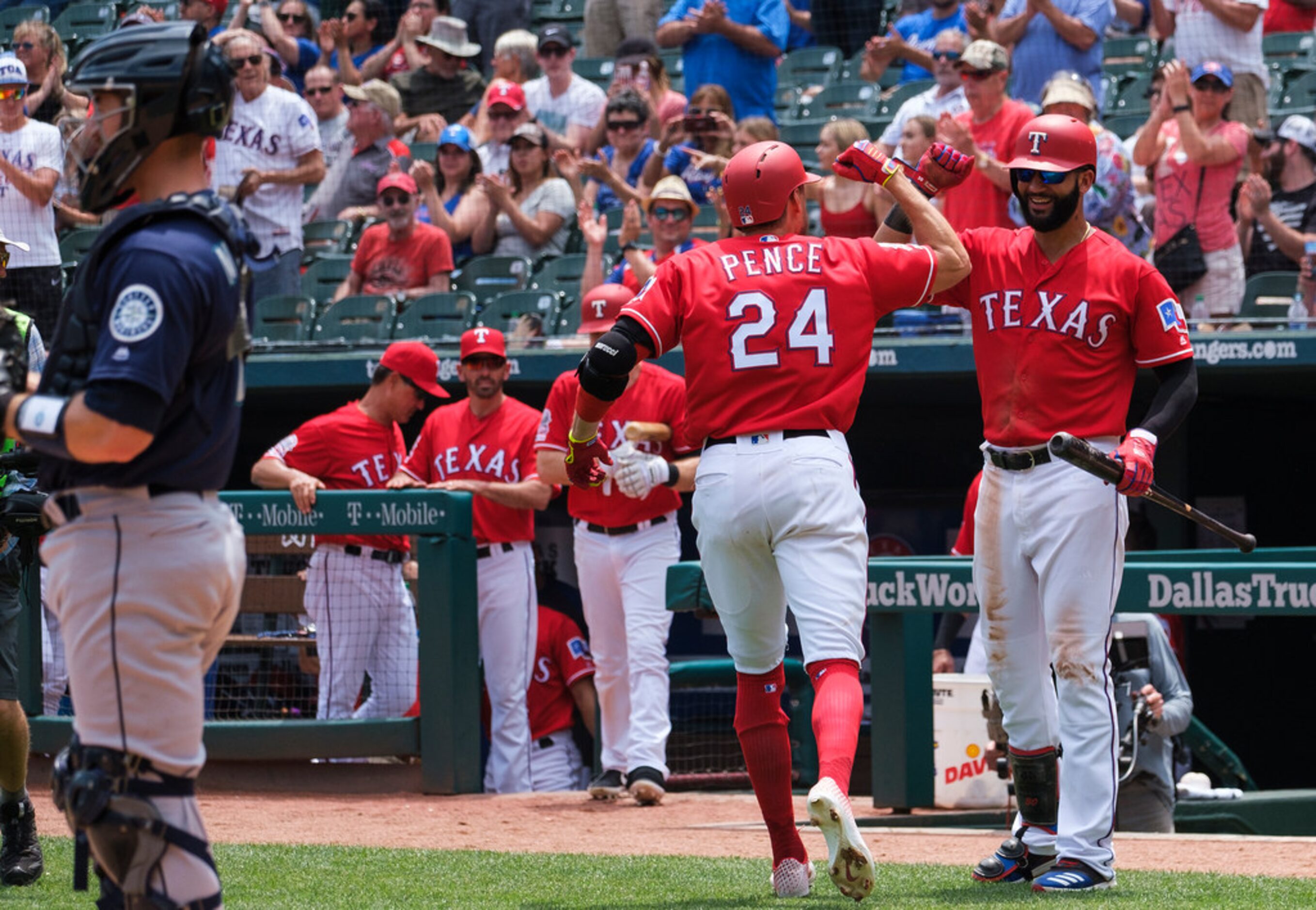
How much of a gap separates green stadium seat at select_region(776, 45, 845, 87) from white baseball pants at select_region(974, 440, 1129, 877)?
773 cm

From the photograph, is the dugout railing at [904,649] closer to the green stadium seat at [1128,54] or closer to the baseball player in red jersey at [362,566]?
the baseball player in red jersey at [362,566]

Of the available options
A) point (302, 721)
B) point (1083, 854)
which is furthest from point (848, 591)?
point (302, 721)

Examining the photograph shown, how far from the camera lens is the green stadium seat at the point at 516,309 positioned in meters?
9.11

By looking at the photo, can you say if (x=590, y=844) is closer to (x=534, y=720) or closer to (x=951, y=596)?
(x=951, y=596)

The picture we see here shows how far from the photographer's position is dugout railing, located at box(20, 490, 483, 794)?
6.93 meters

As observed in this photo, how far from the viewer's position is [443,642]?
6945mm

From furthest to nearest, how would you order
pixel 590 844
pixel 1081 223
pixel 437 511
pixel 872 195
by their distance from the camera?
1. pixel 872 195
2. pixel 437 511
3. pixel 590 844
4. pixel 1081 223

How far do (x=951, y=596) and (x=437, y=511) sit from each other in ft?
7.00

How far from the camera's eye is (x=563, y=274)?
9.58 m

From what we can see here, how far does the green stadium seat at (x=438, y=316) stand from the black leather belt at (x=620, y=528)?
2.72m

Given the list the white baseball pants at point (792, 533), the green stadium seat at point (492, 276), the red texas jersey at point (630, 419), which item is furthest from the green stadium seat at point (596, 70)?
the white baseball pants at point (792, 533)

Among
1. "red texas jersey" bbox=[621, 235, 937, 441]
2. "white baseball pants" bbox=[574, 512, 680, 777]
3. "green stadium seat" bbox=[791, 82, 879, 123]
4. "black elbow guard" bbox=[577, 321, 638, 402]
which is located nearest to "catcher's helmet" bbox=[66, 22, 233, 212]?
"black elbow guard" bbox=[577, 321, 638, 402]

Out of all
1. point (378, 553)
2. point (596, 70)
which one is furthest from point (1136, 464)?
point (596, 70)

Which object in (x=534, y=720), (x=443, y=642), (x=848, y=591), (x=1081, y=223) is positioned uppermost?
(x=1081, y=223)
